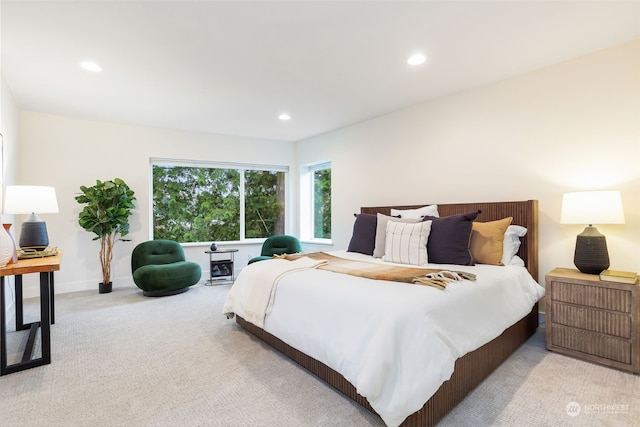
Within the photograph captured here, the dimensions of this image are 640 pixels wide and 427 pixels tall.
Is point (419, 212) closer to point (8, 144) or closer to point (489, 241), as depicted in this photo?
point (489, 241)

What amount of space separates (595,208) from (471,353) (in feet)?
4.95

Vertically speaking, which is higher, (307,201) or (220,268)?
(307,201)

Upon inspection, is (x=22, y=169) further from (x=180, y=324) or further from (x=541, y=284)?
(x=541, y=284)

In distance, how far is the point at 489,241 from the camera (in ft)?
9.19

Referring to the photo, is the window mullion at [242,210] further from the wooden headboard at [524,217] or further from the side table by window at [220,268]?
the wooden headboard at [524,217]

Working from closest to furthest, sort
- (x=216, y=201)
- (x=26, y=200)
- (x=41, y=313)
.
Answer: (x=41, y=313) < (x=26, y=200) < (x=216, y=201)

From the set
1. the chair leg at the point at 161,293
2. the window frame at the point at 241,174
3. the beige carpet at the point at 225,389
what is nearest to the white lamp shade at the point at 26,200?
the beige carpet at the point at 225,389

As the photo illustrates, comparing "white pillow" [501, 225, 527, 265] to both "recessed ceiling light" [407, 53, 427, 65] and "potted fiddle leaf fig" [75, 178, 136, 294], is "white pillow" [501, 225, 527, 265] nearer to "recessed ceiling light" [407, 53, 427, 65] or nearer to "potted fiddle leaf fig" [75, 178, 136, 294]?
"recessed ceiling light" [407, 53, 427, 65]

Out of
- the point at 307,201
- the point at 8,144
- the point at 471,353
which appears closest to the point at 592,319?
the point at 471,353

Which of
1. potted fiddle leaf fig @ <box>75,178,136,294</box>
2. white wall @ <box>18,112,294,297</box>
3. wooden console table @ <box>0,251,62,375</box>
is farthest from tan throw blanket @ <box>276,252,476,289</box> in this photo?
white wall @ <box>18,112,294,297</box>

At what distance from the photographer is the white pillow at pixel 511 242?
2840mm

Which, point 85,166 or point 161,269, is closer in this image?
point 161,269

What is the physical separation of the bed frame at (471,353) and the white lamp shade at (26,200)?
6.52ft

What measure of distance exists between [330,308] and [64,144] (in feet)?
15.3
